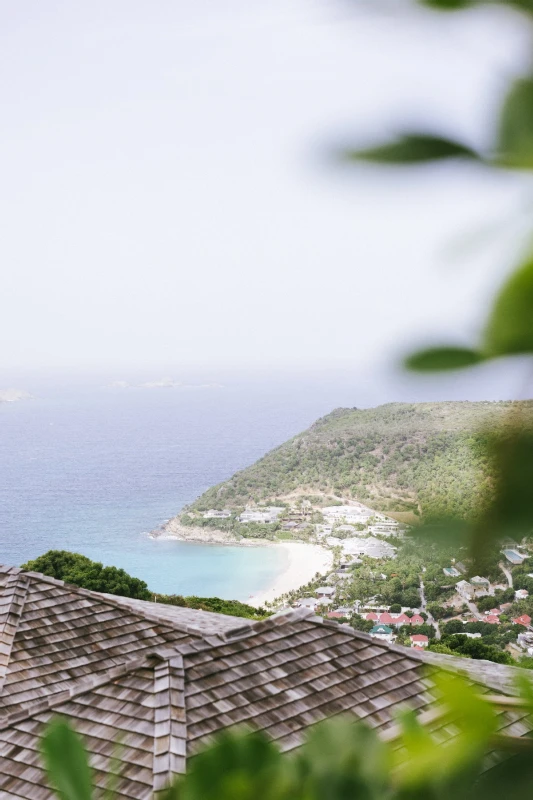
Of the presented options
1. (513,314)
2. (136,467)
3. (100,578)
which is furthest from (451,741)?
(136,467)

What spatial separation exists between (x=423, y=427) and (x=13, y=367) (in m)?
114

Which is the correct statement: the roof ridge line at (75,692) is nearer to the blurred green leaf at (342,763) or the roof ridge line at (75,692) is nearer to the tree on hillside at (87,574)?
the blurred green leaf at (342,763)

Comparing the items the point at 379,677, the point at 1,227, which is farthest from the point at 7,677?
the point at 1,227

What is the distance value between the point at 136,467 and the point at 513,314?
4727cm

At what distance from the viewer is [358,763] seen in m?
0.24

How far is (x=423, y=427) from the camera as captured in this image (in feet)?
1.04

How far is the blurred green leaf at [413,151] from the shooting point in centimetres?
21

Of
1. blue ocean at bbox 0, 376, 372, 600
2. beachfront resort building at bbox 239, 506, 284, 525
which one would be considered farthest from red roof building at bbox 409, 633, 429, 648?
Result: beachfront resort building at bbox 239, 506, 284, 525

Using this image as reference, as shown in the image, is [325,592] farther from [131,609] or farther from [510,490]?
[510,490]

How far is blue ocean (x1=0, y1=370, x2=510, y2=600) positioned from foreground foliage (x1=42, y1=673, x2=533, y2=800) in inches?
365

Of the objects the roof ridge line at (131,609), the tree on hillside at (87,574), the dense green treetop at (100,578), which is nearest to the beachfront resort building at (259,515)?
the dense green treetop at (100,578)

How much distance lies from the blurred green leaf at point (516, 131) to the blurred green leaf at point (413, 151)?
1 cm

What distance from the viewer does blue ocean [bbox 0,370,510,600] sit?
2829 cm

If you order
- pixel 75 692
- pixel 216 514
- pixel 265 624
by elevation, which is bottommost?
pixel 216 514
